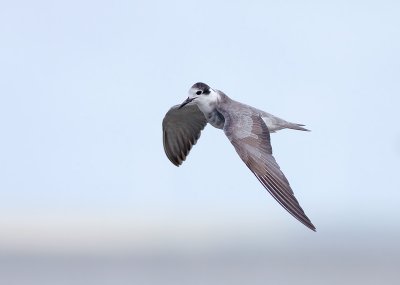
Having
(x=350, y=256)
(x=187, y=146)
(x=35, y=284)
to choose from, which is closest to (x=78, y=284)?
(x=35, y=284)

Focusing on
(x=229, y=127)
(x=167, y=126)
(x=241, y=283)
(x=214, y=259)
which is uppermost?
(x=214, y=259)

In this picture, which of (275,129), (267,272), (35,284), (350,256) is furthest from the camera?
(350,256)

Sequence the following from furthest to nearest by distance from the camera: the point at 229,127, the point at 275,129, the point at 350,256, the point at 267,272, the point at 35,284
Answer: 1. the point at 350,256
2. the point at 267,272
3. the point at 35,284
4. the point at 275,129
5. the point at 229,127

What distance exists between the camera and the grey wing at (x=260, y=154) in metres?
26.8

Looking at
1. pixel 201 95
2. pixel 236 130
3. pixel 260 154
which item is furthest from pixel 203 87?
pixel 260 154

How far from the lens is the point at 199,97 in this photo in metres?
30.2

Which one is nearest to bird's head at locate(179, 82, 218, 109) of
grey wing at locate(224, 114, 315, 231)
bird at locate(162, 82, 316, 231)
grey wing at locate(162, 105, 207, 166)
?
bird at locate(162, 82, 316, 231)

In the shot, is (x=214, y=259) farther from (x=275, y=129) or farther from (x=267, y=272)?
(x=275, y=129)

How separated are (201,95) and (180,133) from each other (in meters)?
Result: 1.79

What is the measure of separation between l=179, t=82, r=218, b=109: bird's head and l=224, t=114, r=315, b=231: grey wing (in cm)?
98

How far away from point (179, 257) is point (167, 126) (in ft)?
202

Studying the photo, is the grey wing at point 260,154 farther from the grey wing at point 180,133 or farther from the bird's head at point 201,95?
the grey wing at point 180,133

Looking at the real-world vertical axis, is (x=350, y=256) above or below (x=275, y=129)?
above

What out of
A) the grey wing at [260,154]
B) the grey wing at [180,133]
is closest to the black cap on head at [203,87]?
the grey wing at [260,154]
